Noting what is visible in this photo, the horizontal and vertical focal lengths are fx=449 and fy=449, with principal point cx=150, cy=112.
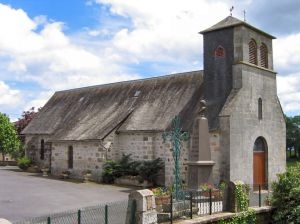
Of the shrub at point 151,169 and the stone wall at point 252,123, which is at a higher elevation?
the stone wall at point 252,123

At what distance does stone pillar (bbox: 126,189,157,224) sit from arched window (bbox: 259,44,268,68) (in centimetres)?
1502

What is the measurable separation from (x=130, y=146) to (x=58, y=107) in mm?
11911

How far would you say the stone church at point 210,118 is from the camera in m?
22.1

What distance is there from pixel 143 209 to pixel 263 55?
15.9 metres

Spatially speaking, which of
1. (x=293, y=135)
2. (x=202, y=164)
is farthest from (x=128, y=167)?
(x=293, y=135)

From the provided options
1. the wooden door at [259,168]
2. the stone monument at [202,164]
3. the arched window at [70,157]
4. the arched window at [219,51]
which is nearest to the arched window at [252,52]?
the arched window at [219,51]

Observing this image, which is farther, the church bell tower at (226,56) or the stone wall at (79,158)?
the stone wall at (79,158)

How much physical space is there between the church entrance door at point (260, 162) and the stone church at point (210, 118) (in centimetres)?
5

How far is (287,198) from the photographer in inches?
644

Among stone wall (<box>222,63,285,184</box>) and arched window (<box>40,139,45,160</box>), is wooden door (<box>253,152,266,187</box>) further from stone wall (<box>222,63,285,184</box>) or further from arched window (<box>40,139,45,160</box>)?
arched window (<box>40,139,45,160</box>)

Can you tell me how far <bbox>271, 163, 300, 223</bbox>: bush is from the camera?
52.2 ft

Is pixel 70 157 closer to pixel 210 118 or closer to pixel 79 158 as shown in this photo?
pixel 79 158

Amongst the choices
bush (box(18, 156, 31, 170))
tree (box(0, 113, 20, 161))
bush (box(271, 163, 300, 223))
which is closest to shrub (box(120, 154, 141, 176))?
bush (box(271, 163, 300, 223))

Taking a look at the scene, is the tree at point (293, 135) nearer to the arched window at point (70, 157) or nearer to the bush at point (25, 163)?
the bush at point (25, 163)
